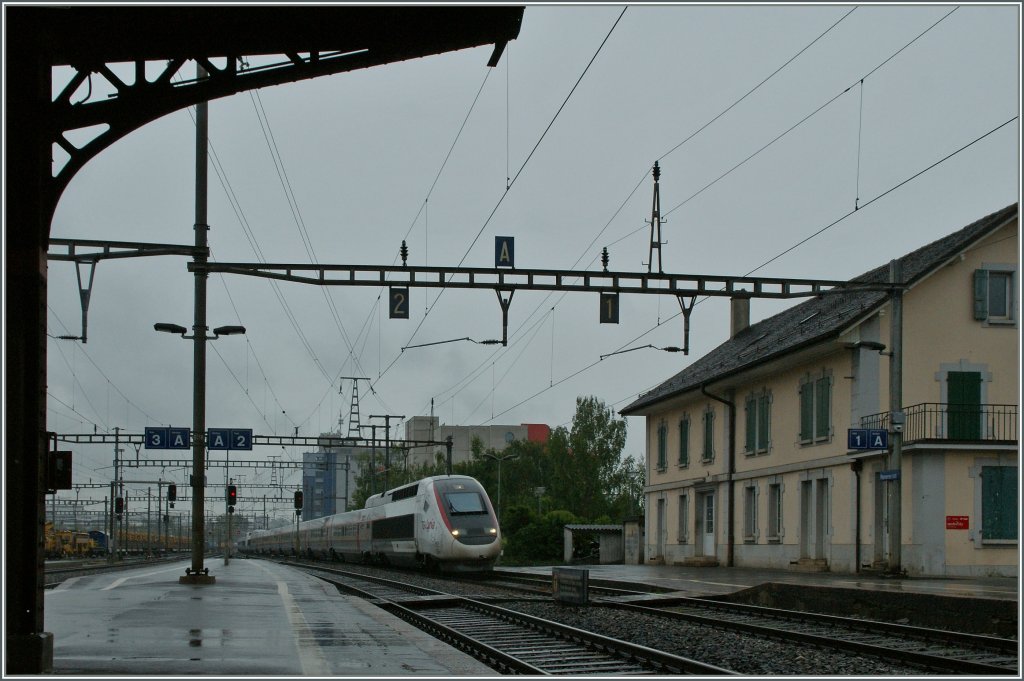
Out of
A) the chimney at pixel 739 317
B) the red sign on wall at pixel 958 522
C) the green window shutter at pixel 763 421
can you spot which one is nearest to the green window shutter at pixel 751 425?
the green window shutter at pixel 763 421

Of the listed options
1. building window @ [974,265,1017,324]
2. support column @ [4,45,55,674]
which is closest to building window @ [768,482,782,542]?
building window @ [974,265,1017,324]

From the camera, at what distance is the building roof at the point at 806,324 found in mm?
30375

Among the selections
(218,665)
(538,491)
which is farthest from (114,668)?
(538,491)

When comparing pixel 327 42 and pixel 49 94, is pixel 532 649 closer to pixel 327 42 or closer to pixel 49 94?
pixel 327 42

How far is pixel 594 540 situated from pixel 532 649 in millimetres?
38529

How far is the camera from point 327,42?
10.7 meters

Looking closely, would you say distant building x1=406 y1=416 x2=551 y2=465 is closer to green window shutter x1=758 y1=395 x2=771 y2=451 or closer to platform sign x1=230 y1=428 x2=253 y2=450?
green window shutter x1=758 y1=395 x2=771 y2=451

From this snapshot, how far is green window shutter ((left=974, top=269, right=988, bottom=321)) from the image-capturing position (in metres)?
31.1

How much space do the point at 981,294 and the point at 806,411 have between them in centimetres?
569

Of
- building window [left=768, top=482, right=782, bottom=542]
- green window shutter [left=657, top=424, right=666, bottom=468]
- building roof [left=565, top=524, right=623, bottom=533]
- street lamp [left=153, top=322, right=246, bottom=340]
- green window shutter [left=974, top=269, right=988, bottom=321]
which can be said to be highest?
green window shutter [left=974, top=269, right=988, bottom=321]

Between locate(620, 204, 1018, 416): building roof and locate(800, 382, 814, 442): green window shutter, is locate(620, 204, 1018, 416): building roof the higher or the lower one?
the higher one

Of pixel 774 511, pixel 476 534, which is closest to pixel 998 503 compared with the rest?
pixel 774 511

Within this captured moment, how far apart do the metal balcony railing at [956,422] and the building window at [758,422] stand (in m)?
6.27

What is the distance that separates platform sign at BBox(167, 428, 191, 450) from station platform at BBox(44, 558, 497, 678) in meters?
10.5
